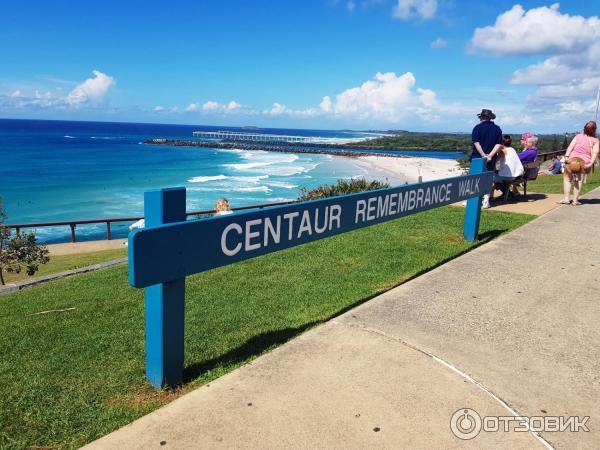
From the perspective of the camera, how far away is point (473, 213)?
21.7 feet

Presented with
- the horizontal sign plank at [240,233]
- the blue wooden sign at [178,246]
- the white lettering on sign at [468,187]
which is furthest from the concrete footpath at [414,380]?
the white lettering on sign at [468,187]

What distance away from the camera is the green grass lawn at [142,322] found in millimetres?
2684

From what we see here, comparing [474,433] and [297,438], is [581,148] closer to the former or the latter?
[474,433]

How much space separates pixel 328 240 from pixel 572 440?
→ 511 centimetres

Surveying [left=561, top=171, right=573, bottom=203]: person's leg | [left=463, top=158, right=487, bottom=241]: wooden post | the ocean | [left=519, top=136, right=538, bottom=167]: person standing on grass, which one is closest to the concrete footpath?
[left=463, top=158, right=487, bottom=241]: wooden post

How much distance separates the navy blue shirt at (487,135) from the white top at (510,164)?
1.73 ft

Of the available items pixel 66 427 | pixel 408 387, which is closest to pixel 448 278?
pixel 408 387

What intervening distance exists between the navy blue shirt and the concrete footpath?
4754 millimetres

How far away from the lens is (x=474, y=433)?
243 cm

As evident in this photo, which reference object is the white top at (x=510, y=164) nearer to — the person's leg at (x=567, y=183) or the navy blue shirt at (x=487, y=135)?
the navy blue shirt at (x=487, y=135)

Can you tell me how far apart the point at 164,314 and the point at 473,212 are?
5039 millimetres

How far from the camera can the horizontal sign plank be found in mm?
2533

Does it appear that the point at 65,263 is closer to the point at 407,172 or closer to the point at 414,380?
the point at 414,380

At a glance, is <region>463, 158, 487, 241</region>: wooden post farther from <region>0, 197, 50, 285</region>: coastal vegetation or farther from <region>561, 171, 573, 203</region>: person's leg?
<region>0, 197, 50, 285</region>: coastal vegetation
